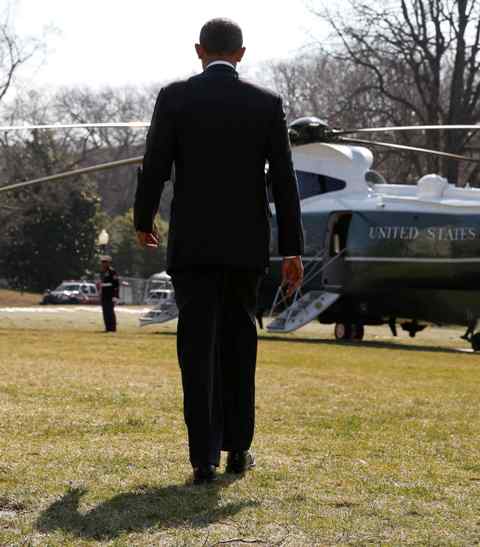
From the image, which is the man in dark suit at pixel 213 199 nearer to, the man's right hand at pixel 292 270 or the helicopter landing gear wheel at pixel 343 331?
the man's right hand at pixel 292 270

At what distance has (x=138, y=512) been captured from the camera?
164 inches

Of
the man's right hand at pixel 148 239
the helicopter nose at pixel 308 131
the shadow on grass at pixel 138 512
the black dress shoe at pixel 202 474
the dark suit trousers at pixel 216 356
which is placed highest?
the helicopter nose at pixel 308 131

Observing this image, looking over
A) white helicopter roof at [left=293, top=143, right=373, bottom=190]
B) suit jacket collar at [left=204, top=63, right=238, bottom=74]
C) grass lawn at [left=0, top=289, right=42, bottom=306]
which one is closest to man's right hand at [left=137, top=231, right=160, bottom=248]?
suit jacket collar at [left=204, top=63, right=238, bottom=74]

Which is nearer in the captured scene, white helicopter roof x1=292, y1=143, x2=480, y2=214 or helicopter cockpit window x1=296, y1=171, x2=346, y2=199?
white helicopter roof x1=292, y1=143, x2=480, y2=214

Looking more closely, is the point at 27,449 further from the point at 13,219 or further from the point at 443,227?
the point at 13,219

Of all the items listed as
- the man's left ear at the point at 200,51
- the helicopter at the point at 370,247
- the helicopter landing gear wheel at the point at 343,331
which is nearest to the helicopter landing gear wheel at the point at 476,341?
the helicopter at the point at 370,247

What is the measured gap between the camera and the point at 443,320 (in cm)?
2091

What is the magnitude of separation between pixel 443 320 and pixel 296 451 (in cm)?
1562

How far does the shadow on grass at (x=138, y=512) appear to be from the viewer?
394 centimetres

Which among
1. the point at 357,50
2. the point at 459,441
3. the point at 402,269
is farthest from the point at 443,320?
the point at 357,50

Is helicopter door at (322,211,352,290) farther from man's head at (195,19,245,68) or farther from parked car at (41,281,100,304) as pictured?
parked car at (41,281,100,304)

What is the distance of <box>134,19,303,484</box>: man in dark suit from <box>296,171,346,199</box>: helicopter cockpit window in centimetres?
1681

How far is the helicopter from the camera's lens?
20.0 meters

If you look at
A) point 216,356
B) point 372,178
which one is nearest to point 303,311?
point 372,178
